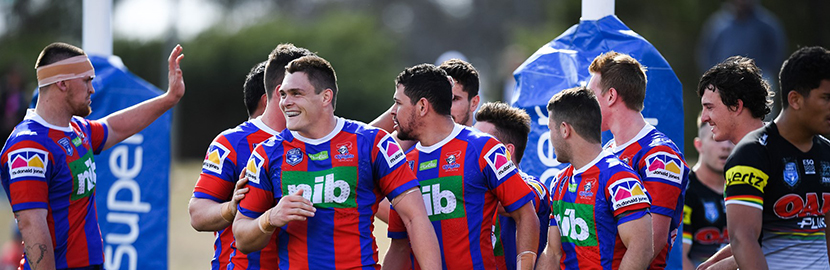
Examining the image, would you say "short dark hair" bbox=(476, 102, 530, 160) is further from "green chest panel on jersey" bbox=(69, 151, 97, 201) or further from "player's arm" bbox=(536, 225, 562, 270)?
"green chest panel on jersey" bbox=(69, 151, 97, 201)

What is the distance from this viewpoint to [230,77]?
32594 mm

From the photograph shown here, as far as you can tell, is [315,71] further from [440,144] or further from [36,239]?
[36,239]

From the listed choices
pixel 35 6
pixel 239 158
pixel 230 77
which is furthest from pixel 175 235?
pixel 35 6

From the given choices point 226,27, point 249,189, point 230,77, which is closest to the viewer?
point 249,189

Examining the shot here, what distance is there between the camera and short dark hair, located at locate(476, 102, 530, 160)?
5590mm

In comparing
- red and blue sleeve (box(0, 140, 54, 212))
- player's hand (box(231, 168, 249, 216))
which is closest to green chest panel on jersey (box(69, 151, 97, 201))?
red and blue sleeve (box(0, 140, 54, 212))

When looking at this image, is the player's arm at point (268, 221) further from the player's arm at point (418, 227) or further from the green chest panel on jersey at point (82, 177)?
the green chest panel on jersey at point (82, 177)

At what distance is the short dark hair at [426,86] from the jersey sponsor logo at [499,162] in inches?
14.5

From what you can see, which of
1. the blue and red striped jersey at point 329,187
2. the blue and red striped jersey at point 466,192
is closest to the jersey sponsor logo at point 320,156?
the blue and red striped jersey at point 329,187

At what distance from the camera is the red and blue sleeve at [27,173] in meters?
5.38

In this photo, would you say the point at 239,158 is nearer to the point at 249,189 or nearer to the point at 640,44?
the point at 249,189

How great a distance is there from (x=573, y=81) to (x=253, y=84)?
88.3 inches

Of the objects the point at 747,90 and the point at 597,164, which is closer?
the point at 597,164

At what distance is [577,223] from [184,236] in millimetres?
11925
